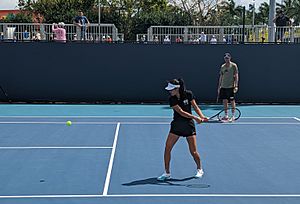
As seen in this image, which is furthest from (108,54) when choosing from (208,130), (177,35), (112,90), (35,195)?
(35,195)

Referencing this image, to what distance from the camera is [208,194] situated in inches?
265

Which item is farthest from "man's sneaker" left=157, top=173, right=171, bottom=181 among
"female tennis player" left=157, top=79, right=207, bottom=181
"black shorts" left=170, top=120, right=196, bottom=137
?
"black shorts" left=170, top=120, right=196, bottom=137

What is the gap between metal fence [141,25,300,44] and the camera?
739 inches

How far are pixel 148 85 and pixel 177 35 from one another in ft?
12.9

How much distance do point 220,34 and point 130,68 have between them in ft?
16.4

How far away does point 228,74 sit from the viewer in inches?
529

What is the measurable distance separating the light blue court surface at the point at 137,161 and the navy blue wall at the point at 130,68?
3297 millimetres

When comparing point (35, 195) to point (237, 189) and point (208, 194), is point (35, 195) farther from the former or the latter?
point (237, 189)

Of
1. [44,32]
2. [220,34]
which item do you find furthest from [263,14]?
[44,32]

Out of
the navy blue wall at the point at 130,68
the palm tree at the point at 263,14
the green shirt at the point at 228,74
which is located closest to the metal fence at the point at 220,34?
the navy blue wall at the point at 130,68

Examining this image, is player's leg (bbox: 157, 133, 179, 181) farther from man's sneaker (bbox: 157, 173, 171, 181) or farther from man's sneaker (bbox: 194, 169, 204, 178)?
man's sneaker (bbox: 194, 169, 204, 178)

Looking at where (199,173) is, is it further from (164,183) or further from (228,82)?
(228,82)

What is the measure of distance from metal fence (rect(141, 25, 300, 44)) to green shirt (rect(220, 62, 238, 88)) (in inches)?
194

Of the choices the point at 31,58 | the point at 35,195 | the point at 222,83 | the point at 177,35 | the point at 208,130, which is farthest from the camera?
the point at 177,35
